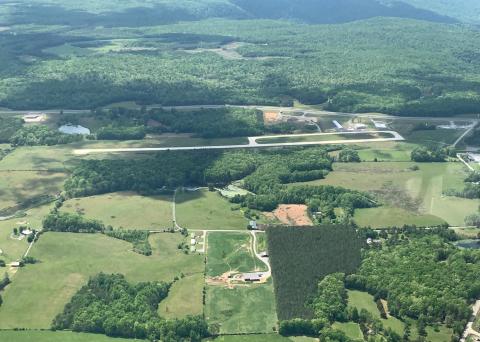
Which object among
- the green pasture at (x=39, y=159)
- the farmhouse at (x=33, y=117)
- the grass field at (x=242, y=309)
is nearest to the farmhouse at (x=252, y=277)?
the grass field at (x=242, y=309)

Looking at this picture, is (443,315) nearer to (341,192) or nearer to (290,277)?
(290,277)

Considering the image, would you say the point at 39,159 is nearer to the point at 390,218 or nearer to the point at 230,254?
the point at 230,254

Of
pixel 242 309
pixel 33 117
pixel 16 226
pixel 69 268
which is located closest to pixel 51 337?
pixel 69 268

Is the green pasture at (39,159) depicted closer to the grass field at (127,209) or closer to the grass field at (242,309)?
the grass field at (127,209)

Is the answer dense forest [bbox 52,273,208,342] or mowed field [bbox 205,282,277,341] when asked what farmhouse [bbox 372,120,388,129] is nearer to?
mowed field [bbox 205,282,277,341]

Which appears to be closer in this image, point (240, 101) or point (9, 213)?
point (9, 213)

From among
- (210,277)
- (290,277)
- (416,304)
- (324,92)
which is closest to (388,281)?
(416,304)
